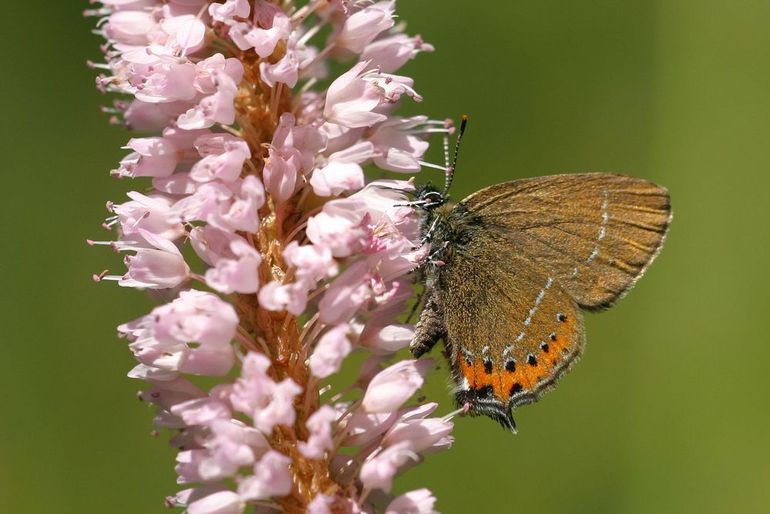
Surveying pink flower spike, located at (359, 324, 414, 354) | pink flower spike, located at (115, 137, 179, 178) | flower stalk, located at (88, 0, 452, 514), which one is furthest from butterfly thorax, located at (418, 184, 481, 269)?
pink flower spike, located at (115, 137, 179, 178)

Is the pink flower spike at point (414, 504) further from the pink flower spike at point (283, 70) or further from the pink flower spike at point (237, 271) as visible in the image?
the pink flower spike at point (283, 70)

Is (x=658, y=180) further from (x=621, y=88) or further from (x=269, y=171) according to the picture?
(x=269, y=171)

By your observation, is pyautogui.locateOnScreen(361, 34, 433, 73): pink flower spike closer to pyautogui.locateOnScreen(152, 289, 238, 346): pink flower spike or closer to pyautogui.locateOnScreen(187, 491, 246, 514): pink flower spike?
pyautogui.locateOnScreen(152, 289, 238, 346): pink flower spike

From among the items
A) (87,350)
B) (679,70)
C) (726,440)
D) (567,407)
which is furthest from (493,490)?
(679,70)

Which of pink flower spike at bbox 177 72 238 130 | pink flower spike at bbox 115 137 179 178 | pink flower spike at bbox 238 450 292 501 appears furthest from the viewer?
pink flower spike at bbox 115 137 179 178

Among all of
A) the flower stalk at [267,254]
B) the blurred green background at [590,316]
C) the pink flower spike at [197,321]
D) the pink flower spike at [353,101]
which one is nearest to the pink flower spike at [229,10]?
the flower stalk at [267,254]

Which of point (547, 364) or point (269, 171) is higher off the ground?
point (269, 171)

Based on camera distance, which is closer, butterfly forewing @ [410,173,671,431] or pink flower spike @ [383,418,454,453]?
pink flower spike @ [383,418,454,453]
